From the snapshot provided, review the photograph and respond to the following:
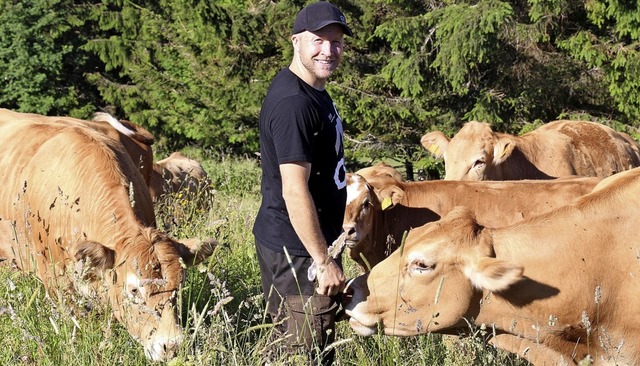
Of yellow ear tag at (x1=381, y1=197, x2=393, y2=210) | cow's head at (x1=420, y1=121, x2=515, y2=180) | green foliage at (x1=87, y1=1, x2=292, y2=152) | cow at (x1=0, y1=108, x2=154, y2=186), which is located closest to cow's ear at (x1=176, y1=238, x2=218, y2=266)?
yellow ear tag at (x1=381, y1=197, x2=393, y2=210)

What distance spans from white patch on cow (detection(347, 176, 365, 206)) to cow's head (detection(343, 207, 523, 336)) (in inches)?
81.3

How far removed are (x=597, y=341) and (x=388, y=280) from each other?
1200 millimetres

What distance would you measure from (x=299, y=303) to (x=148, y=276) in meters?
1.14

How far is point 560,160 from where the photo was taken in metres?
10.5

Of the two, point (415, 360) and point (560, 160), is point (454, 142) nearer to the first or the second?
point (560, 160)

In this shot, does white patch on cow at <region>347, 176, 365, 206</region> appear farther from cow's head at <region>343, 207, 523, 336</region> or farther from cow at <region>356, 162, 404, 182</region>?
cow's head at <region>343, 207, 523, 336</region>

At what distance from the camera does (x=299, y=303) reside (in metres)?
4.73

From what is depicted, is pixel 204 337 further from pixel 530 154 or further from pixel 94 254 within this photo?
pixel 530 154

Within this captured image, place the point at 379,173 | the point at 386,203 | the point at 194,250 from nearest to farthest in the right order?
the point at 194,250 → the point at 386,203 → the point at 379,173

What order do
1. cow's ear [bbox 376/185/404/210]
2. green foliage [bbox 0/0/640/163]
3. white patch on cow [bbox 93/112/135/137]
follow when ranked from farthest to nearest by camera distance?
green foliage [bbox 0/0/640/163]
white patch on cow [bbox 93/112/135/137]
cow's ear [bbox 376/185/404/210]

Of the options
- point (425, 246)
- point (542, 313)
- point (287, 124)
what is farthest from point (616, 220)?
point (287, 124)

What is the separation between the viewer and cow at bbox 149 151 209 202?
11523mm

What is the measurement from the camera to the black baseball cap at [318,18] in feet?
15.1

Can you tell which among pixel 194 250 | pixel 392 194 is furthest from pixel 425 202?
pixel 194 250
